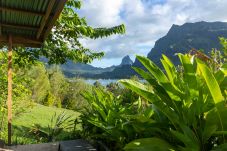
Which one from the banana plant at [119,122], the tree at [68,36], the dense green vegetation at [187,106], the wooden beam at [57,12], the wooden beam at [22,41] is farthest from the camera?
the tree at [68,36]

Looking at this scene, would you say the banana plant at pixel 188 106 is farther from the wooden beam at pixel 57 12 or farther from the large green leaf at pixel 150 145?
the wooden beam at pixel 57 12

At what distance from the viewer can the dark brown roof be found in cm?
429

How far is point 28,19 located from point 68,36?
3896 mm

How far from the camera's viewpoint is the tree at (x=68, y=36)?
338 inches

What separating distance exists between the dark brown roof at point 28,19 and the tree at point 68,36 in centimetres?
250

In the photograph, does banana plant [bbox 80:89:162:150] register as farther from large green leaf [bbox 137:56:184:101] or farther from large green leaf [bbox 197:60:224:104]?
large green leaf [bbox 197:60:224:104]

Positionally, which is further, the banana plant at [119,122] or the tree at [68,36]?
the tree at [68,36]

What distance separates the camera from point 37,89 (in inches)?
1395

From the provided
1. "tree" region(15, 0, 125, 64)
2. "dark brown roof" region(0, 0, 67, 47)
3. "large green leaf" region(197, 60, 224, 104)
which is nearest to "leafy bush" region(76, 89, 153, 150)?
"large green leaf" region(197, 60, 224, 104)

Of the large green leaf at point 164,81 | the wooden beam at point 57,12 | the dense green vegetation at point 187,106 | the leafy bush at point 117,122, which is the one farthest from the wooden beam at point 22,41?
the large green leaf at point 164,81

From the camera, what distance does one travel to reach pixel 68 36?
891cm

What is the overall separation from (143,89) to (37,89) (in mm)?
34200

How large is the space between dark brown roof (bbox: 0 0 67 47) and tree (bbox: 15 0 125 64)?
Answer: 8.20 feet

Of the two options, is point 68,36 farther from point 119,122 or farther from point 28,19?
point 119,122
